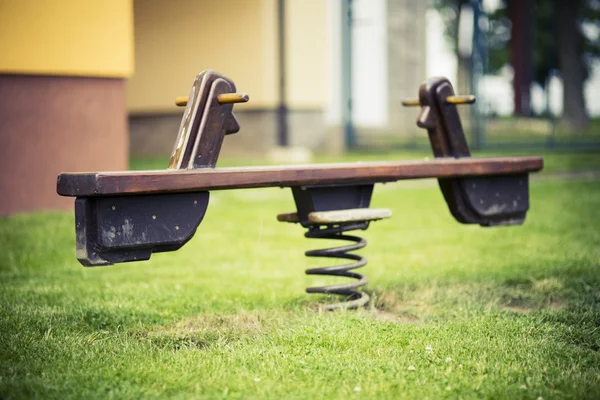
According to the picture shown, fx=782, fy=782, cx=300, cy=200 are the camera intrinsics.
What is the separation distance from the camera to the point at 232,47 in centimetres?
1638

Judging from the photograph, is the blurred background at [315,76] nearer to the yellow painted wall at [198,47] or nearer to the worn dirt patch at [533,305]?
the yellow painted wall at [198,47]

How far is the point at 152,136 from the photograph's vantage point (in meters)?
17.9

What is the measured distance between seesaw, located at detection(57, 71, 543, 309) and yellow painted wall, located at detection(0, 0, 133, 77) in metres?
4.45

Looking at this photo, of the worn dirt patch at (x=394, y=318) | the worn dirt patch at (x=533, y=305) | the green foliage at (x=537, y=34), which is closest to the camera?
the worn dirt patch at (x=394, y=318)

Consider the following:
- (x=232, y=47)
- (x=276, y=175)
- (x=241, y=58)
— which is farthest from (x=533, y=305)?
(x=232, y=47)

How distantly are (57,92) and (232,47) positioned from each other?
860 centimetres

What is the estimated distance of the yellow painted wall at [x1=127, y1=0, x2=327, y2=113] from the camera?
52.7 ft

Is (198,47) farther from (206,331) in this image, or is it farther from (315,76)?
(206,331)

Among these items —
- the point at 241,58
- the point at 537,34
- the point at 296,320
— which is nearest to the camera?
the point at 296,320

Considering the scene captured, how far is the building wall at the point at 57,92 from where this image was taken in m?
7.78

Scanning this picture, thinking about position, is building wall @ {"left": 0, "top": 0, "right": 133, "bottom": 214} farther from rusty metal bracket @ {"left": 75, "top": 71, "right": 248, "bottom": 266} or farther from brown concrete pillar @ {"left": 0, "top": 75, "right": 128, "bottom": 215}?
rusty metal bracket @ {"left": 75, "top": 71, "right": 248, "bottom": 266}

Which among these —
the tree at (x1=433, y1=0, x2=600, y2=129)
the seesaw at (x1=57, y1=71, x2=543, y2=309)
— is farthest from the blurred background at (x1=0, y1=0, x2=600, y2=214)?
the seesaw at (x1=57, y1=71, x2=543, y2=309)

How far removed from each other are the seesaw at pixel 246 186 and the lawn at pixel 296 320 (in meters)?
0.45

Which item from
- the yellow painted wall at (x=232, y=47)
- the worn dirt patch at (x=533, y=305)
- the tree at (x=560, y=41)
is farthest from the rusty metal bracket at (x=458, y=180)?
the tree at (x=560, y=41)
